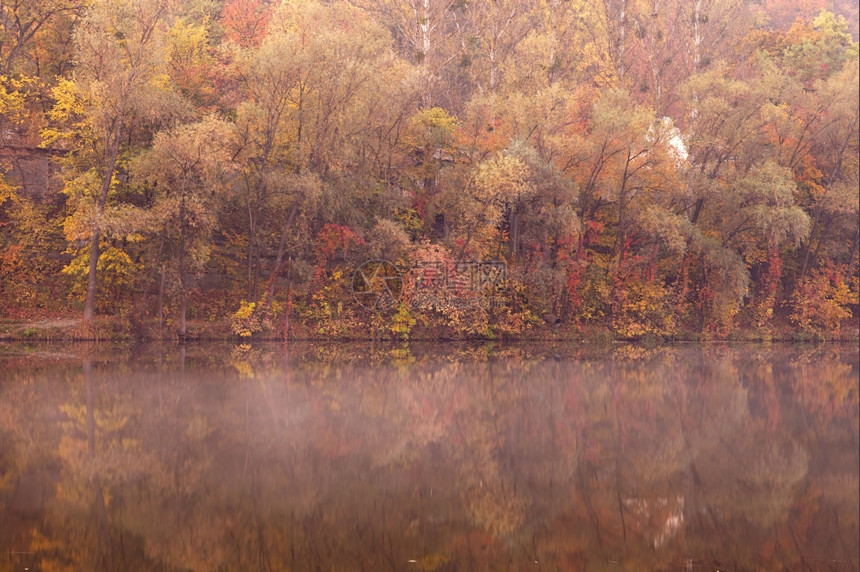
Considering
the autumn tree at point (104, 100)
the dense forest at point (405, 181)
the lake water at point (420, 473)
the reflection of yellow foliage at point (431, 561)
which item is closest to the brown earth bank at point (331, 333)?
the dense forest at point (405, 181)

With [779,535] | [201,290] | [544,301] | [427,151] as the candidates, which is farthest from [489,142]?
[779,535]

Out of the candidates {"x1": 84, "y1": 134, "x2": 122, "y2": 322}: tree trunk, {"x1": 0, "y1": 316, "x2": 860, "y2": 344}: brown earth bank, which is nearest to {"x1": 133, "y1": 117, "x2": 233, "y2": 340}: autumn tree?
{"x1": 0, "y1": 316, "x2": 860, "y2": 344}: brown earth bank

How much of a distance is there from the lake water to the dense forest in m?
11.6

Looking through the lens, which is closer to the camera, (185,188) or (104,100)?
(104,100)

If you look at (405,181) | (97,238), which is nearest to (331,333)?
(405,181)

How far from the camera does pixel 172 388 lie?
17031mm

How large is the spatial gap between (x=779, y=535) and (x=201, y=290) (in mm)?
29296

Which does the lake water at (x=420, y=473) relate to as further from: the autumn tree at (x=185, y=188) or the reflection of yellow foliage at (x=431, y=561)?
the autumn tree at (x=185, y=188)

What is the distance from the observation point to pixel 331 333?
3234 cm

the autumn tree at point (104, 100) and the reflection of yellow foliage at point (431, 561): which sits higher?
the autumn tree at point (104, 100)

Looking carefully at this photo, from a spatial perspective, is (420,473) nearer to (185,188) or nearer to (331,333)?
(185,188)

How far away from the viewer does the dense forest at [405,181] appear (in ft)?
96.7

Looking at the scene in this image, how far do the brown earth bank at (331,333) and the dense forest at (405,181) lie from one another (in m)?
0.18

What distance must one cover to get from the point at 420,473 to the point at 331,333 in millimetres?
22602
